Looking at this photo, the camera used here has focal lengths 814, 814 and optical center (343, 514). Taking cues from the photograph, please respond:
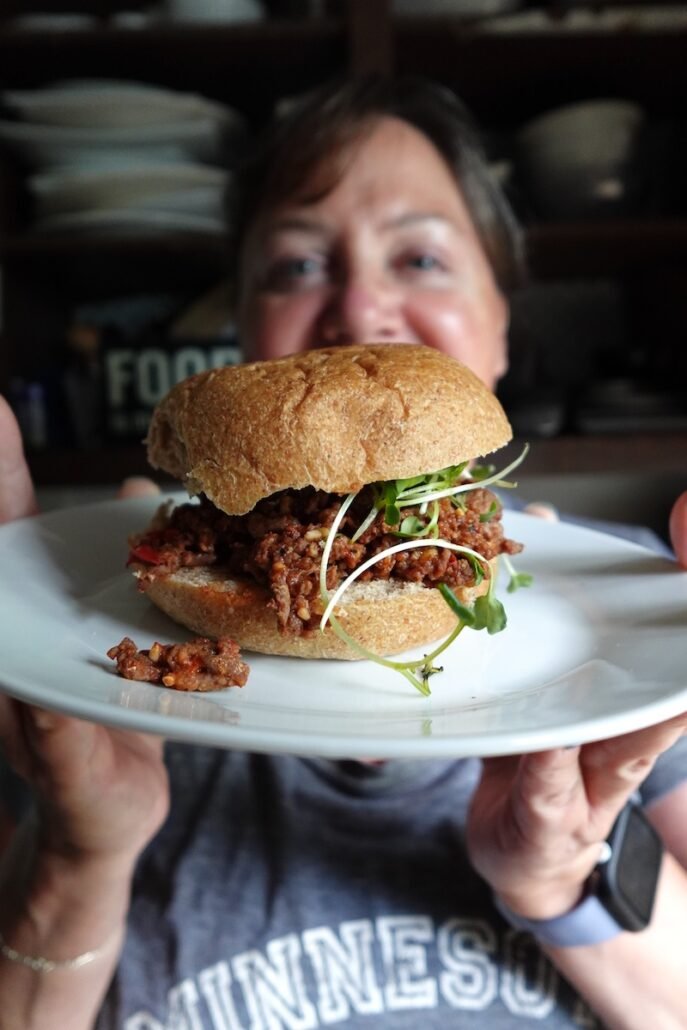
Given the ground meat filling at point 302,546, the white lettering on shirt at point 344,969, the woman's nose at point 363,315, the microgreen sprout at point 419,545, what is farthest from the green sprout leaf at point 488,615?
the woman's nose at point 363,315

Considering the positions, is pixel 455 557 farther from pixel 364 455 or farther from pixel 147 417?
pixel 147 417

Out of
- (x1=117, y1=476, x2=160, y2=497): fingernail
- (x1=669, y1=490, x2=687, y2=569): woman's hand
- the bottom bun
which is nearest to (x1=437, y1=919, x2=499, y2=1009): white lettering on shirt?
the bottom bun

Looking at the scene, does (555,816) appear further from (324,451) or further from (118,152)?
(118,152)

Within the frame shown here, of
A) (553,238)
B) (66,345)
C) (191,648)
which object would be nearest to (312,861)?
(191,648)

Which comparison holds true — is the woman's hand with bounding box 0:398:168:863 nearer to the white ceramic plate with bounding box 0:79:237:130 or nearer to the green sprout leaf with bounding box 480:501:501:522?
the green sprout leaf with bounding box 480:501:501:522

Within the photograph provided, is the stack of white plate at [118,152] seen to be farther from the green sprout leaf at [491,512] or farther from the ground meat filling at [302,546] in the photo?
the green sprout leaf at [491,512]
